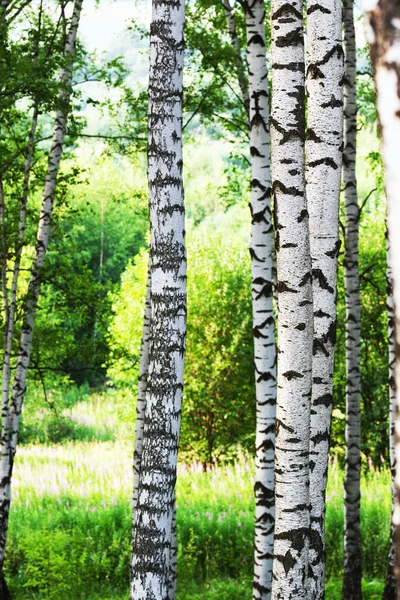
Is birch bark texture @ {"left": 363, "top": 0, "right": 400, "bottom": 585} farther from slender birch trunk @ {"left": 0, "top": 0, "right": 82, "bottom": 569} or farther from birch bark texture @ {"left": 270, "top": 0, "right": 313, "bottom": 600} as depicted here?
slender birch trunk @ {"left": 0, "top": 0, "right": 82, "bottom": 569}

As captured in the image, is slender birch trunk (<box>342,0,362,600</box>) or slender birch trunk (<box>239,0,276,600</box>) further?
slender birch trunk (<box>342,0,362,600</box>)

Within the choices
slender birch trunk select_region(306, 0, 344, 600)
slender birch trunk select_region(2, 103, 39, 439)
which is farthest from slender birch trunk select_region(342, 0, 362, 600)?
slender birch trunk select_region(306, 0, 344, 600)

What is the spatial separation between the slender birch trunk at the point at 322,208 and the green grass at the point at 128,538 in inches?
199

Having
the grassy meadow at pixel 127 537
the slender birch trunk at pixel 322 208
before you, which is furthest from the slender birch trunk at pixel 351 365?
the slender birch trunk at pixel 322 208

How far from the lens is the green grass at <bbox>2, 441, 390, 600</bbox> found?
9.70 meters

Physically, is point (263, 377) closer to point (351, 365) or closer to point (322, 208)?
point (322, 208)

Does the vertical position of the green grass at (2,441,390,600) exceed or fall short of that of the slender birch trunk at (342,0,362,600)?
it falls short

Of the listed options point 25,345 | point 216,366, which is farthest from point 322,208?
point 216,366

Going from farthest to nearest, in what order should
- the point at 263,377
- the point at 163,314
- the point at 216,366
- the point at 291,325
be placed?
the point at 216,366, the point at 263,377, the point at 163,314, the point at 291,325

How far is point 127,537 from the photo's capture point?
431 inches

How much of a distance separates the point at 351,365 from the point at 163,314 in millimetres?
4253

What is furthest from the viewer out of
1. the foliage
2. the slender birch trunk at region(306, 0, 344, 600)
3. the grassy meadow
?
the foliage

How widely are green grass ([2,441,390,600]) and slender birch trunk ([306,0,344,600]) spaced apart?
5.06 m

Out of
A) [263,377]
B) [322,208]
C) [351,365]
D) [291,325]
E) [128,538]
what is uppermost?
[322,208]
